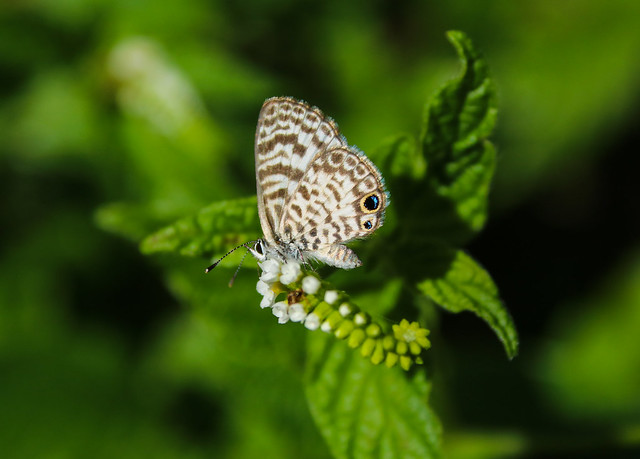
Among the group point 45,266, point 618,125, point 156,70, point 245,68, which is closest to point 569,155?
point 618,125

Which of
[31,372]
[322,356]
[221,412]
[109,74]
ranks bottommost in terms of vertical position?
[322,356]

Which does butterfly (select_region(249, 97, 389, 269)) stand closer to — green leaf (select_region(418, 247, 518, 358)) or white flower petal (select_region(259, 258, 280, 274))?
white flower petal (select_region(259, 258, 280, 274))

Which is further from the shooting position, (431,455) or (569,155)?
(569,155)

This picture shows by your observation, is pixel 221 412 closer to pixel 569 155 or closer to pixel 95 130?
pixel 95 130

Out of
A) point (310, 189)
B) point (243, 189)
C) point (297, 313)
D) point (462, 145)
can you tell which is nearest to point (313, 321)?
point (297, 313)

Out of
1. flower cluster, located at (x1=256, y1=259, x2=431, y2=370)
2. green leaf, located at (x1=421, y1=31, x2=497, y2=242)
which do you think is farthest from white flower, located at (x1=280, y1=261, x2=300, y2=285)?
green leaf, located at (x1=421, y1=31, x2=497, y2=242)

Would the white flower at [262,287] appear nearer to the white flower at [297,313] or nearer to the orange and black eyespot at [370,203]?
the white flower at [297,313]

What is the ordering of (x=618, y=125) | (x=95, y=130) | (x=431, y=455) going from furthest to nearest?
(x=618, y=125) < (x=95, y=130) < (x=431, y=455)

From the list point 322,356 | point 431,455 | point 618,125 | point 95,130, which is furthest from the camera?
point 618,125
